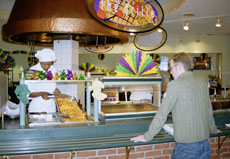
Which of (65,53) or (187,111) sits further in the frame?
(65,53)

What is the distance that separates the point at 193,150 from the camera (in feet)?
6.38

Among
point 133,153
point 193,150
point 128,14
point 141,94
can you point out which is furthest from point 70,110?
point 193,150

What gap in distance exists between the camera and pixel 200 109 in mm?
1928

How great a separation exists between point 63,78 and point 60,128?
1.71 ft

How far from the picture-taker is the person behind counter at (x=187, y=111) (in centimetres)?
189

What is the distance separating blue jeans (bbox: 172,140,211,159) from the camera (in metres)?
1.95

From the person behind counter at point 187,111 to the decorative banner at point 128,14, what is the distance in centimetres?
88

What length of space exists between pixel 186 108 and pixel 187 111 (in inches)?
1.1

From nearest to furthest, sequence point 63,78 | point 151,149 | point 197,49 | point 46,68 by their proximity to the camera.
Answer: point 63,78, point 151,149, point 46,68, point 197,49

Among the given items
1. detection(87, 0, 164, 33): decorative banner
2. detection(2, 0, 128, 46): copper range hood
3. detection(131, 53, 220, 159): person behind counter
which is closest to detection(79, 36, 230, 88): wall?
detection(2, 0, 128, 46): copper range hood

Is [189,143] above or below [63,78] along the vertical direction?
below

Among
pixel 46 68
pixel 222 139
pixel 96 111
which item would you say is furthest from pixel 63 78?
pixel 222 139

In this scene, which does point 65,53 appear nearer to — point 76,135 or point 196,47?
point 76,135

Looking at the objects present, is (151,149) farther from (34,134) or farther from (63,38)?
(63,38)
